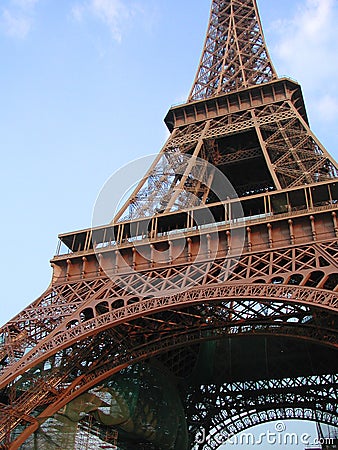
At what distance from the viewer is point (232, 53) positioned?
32625 mm

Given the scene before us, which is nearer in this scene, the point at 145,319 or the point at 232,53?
the point at 145,319

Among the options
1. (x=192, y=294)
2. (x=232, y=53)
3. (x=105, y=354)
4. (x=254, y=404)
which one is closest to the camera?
(x=192, y=294)

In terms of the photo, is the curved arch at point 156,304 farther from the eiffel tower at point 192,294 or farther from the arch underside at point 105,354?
the arch underside at point 105,354

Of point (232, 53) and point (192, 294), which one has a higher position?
point (232, 53)

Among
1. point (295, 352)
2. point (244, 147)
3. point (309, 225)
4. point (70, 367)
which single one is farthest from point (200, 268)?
point (295, 352)

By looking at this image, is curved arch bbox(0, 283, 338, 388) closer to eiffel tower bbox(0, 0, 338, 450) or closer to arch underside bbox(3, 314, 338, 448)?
eiffel tower bbox(0, 0, 338, 450)

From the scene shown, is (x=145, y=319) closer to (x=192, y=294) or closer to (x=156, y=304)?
(x=156, y=304)

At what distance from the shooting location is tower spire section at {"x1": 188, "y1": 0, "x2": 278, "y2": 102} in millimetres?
29688

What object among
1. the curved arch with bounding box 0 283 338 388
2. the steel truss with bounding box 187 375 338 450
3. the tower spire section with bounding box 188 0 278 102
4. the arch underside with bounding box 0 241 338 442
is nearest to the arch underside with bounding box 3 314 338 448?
the arch underside with bounding box 0 241 338 442

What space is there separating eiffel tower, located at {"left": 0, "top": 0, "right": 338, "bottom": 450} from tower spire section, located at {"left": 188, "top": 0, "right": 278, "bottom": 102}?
580mm

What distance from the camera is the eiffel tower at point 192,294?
51.5 ft

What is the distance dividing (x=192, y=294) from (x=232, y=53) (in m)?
22.5

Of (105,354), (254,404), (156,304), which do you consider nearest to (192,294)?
(156,304)

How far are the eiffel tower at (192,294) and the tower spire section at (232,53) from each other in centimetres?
58
